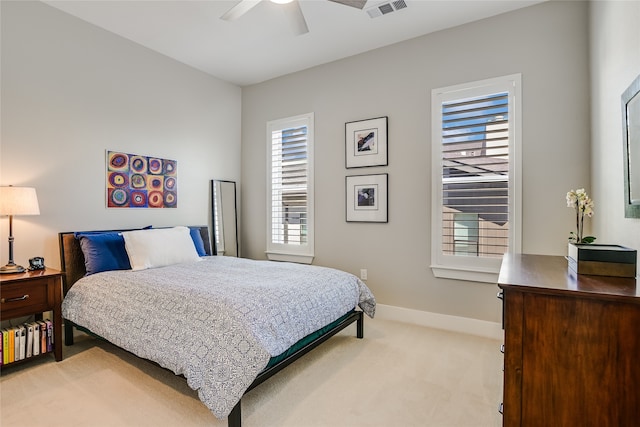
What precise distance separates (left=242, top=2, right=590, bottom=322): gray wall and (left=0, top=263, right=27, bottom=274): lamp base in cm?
255

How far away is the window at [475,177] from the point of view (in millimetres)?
2986

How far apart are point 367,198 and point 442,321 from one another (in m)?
1.50

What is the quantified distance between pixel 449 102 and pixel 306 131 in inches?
68.7

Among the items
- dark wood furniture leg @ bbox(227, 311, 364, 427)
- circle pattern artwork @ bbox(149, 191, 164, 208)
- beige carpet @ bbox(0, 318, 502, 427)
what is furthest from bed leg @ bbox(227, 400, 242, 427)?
circle pattern artwork @ bbox(149, 191, 164, 208)

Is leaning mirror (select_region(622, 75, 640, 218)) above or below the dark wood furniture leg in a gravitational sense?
above

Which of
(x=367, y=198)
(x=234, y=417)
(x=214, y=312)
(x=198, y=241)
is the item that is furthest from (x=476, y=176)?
(x=198, y=241)

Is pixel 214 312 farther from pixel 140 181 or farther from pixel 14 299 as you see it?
pixel 140 181

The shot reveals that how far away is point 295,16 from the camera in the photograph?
7.97 feet

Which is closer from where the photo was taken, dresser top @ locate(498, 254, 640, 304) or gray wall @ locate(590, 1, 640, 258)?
dresser top @ locate(498, 254, 640, 304)

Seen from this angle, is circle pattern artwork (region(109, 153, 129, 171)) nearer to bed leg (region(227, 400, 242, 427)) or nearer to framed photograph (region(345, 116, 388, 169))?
framed photograph (region(345, 116, 388, 169))

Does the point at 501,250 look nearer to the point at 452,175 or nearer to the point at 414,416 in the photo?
the point at 452,175

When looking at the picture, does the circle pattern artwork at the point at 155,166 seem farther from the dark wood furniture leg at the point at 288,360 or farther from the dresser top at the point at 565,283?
the dresser top at the point at 565,283

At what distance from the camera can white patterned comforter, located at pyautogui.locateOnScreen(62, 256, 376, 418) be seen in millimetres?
1753

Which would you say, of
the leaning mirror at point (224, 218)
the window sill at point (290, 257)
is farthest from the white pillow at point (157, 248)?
the window sill at point (290, 257)
